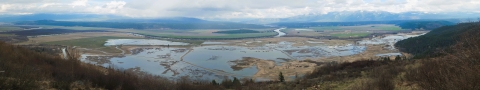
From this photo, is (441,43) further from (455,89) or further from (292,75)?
(455,89)

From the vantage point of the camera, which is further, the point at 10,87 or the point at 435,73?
the point at 435,73

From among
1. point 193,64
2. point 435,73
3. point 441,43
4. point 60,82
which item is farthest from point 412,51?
point 60,82

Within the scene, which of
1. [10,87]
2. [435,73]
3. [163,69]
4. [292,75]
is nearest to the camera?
[10,87]

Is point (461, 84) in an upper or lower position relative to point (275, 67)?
upper

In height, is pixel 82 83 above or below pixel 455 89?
below

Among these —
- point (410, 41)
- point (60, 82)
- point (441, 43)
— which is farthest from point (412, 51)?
point (60, 82)

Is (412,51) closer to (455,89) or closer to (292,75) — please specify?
(292,75)

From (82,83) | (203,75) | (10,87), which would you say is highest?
(10,87)

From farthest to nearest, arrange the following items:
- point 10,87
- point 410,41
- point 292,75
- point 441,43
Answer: point 410,41 < point 441,43 < point 292,75 < point 10,87

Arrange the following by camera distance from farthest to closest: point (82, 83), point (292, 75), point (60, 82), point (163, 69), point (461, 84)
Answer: point (163, 69) → point (292, 75) → point (82, 83) → point (60, 82) → point (461, 84)
